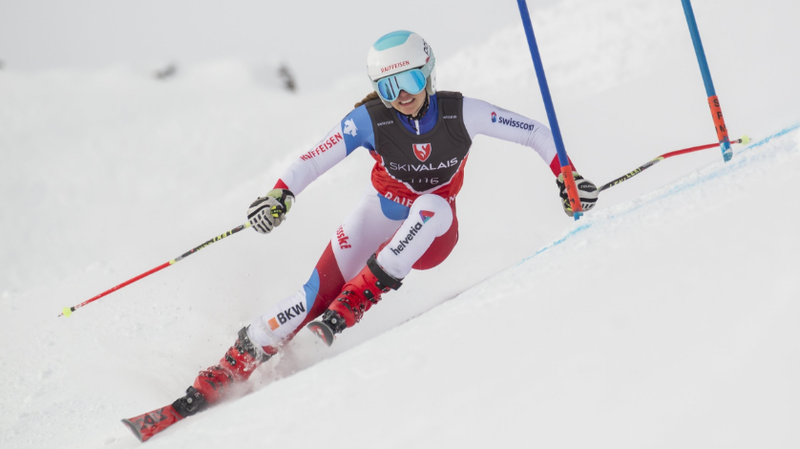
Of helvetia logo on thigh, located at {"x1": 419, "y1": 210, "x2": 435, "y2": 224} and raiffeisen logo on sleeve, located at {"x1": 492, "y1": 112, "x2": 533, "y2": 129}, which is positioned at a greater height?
raiffeisen logo on sleeve, located at {"x1": 492, "y1": 112, "x2": 533, "y2": 129}

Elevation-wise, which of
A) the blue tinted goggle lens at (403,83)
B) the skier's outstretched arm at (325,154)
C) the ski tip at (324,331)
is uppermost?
the blue tinted goggle lens at (403,83)

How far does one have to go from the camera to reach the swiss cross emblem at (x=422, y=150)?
2.80m

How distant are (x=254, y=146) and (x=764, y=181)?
292 inches

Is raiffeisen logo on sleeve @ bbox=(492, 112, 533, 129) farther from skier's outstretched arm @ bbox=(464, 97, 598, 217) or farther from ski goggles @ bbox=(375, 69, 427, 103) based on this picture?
ski goggles @ bbox=(375, 69, 427, 103)

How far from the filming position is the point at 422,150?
9.23ft

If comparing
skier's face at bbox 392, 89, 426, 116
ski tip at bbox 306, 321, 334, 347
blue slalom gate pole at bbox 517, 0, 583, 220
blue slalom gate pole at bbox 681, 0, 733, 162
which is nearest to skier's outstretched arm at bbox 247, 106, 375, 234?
skier's face at bbox 392, 89, 426, 116

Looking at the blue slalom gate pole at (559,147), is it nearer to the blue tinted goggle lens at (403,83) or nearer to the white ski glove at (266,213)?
the blue tinted goggle lens at (403,83)

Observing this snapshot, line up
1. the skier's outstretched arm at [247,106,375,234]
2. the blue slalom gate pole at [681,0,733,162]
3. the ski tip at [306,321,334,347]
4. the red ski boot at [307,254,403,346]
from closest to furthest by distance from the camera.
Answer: the ski tip at [306,321,334,347] → the red ski boot at [307,254,403,346] → the skier's outstretched arm at [247,106,375,234] → the blue slalom gate pole at [681,0,733,162]

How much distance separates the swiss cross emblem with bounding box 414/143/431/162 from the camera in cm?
280

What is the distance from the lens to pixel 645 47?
298 inches

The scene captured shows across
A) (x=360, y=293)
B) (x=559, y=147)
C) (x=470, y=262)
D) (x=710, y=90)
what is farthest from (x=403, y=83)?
(x=470, y=262)

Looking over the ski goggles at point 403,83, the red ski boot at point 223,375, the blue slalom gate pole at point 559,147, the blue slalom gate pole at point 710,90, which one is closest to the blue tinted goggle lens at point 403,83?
the ski goggles at point 403,83

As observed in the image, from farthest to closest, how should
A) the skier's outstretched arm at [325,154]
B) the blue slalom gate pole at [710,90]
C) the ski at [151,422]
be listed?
the blue slalom gate pole at [710,90] → the skier's outstretched arm at [325,154] → the ski at [151,422]

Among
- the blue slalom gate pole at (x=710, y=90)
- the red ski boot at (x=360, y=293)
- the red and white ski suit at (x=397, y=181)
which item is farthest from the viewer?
the blue slalom gate pole at (x=710, y=90)
